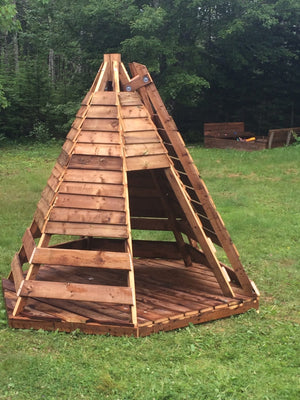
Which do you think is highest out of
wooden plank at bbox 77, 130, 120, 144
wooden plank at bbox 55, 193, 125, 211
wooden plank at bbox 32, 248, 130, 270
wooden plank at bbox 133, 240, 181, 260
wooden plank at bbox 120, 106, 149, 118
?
wooden plank at bbox 120, 106, 149, 118

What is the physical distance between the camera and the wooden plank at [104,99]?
5.84m

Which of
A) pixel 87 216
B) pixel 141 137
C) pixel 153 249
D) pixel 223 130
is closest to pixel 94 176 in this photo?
pixel 87 216

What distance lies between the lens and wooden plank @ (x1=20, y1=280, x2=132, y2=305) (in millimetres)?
5121

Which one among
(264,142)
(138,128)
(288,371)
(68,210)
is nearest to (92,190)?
(68,210)

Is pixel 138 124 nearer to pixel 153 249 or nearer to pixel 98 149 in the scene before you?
pixel 98 149

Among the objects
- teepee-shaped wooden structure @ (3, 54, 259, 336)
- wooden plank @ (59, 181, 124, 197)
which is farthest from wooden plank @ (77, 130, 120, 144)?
wooden plank @ (59, 181, 124, 197)

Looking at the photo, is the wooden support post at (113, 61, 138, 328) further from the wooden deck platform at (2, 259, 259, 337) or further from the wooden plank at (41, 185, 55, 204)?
the wooden plank at (41, 185, 55, 204)

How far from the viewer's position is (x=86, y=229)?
534 centimetres

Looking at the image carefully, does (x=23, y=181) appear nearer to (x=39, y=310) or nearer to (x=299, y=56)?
(x=39, y=310)

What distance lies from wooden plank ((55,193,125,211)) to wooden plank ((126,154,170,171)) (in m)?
0.44

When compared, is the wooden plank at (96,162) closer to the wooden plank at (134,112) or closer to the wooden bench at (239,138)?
the wooden plank at (134,112)

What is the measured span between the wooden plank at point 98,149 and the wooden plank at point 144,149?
0.13 metres

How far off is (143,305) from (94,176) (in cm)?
157

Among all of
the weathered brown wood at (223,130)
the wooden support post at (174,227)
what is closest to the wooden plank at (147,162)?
the wooden support post at (174,227)
